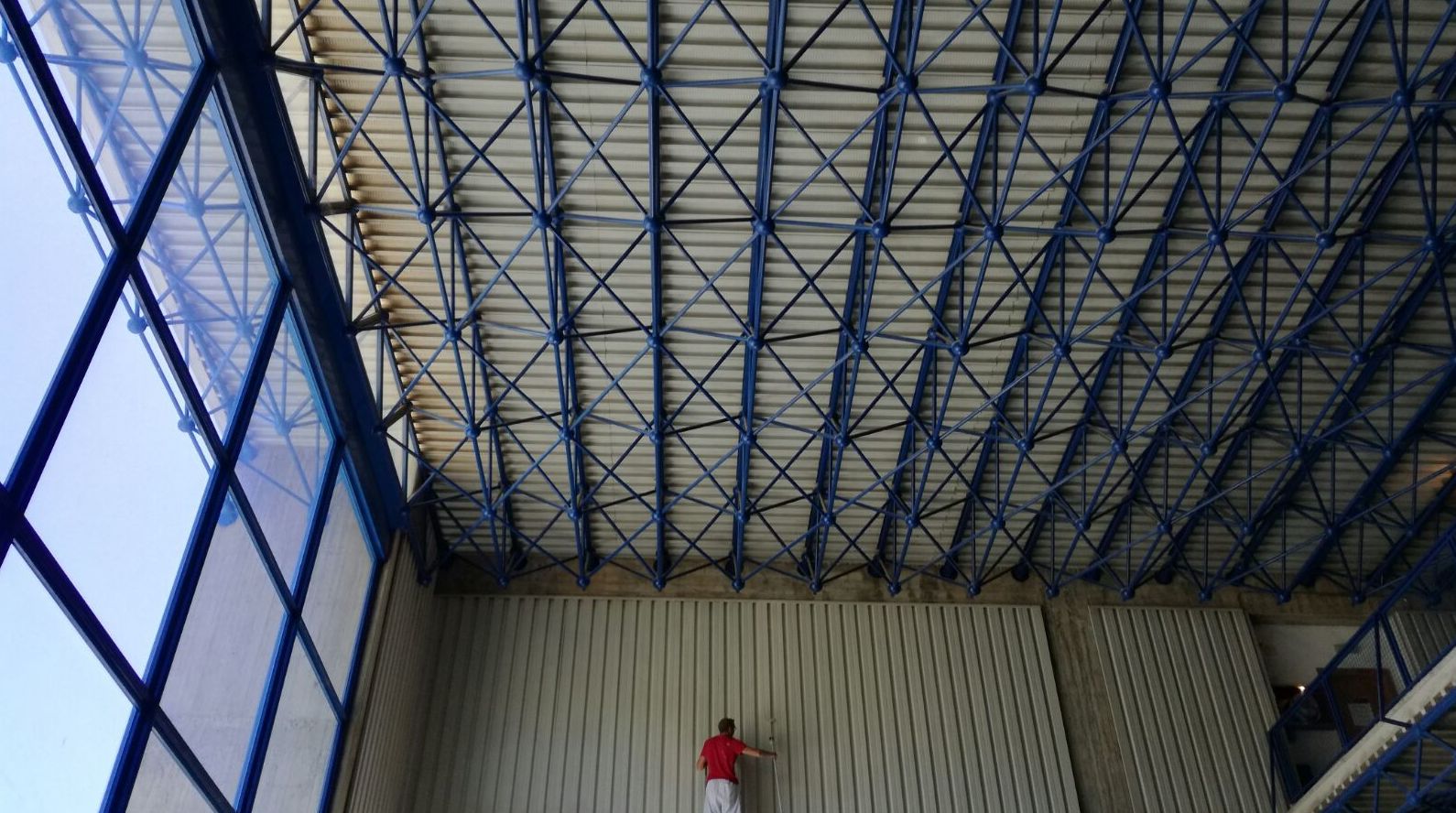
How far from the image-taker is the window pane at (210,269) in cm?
1557

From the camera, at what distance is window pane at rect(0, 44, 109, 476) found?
38.2ft

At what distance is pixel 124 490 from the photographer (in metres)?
14.0

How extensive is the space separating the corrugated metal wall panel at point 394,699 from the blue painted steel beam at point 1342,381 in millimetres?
18435

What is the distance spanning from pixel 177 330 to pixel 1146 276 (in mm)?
17536

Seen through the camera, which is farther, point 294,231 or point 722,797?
point 722,797

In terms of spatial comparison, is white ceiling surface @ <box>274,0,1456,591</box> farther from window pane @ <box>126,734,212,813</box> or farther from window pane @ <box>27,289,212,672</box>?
window pane @ <box>126,734,212,813</box>

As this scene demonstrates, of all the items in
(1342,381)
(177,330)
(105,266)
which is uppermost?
(1342,381)

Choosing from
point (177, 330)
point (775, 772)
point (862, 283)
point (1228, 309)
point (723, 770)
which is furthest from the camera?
point (775, 772)

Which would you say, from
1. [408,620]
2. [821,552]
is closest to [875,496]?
[821,552]

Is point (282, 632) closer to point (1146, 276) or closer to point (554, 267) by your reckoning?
point (554, 267)

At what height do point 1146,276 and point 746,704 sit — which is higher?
point 1146,276

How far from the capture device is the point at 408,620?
25.9 meters

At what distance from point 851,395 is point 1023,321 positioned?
3897 millimetres

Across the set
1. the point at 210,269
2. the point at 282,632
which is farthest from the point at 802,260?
the point at 282,632
